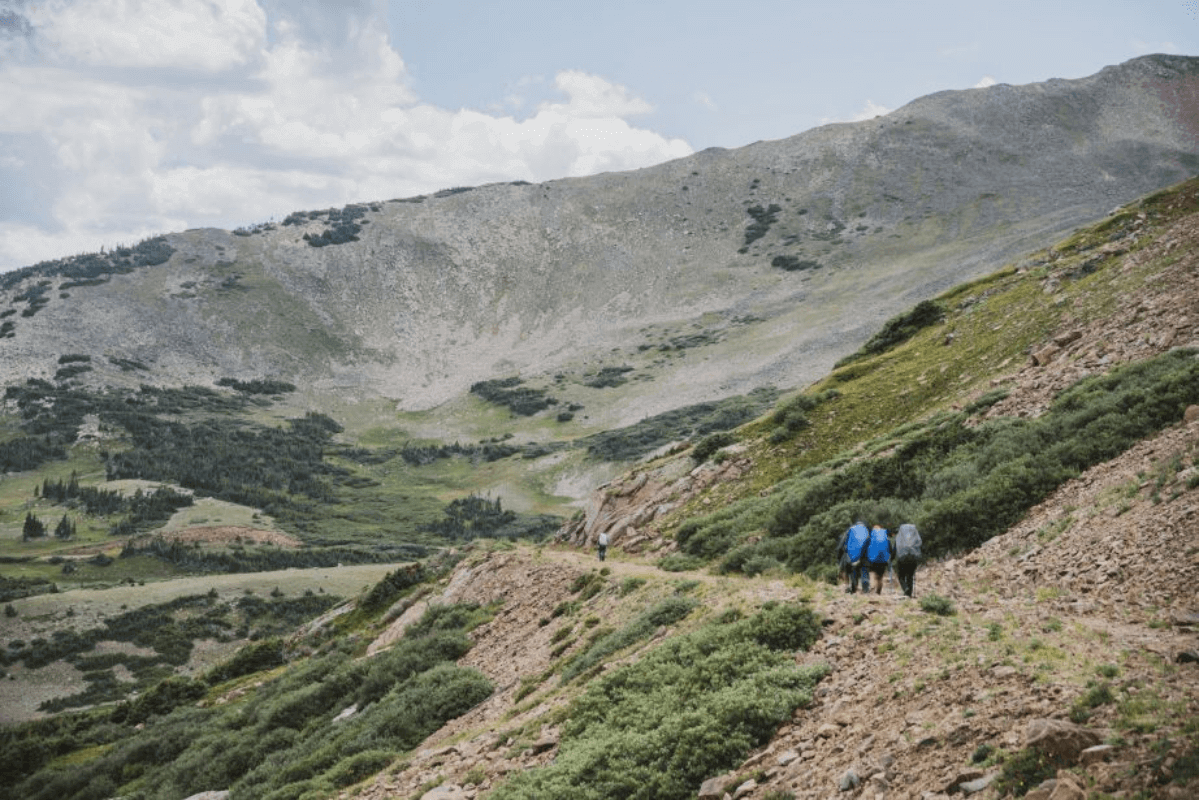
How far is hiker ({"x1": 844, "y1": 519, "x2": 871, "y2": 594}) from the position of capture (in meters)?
Result: 17.9

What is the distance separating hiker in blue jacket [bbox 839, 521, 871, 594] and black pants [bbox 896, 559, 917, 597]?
3.12ft

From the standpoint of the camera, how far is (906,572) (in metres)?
17.1

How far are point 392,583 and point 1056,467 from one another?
1438 inches

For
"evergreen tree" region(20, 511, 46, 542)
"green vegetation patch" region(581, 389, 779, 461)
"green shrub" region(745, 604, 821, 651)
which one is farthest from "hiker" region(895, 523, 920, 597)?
"evergreen tree" region(20, 511, 46, 542)

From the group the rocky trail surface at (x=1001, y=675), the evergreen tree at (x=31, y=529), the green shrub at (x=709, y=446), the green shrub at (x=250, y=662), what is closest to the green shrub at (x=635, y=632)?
the rocky trail surface at (x=1001, y=675)

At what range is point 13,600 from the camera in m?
95.5

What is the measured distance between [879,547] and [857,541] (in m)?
0.53

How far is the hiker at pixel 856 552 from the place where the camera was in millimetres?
17906

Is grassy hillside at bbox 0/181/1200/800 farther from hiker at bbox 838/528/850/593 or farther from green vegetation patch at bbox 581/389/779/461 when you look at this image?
green vegetation patch at bbox 581/389/779/461

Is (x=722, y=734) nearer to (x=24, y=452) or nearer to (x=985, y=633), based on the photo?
(x=985, y=633)

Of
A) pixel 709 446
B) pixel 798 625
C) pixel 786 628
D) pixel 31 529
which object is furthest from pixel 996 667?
pixel 31 529

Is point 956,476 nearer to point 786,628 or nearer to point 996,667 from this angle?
point 786,628

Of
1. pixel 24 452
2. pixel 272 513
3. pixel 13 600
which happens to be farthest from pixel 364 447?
pixel 13 600

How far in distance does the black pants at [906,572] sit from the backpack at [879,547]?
480 mm
